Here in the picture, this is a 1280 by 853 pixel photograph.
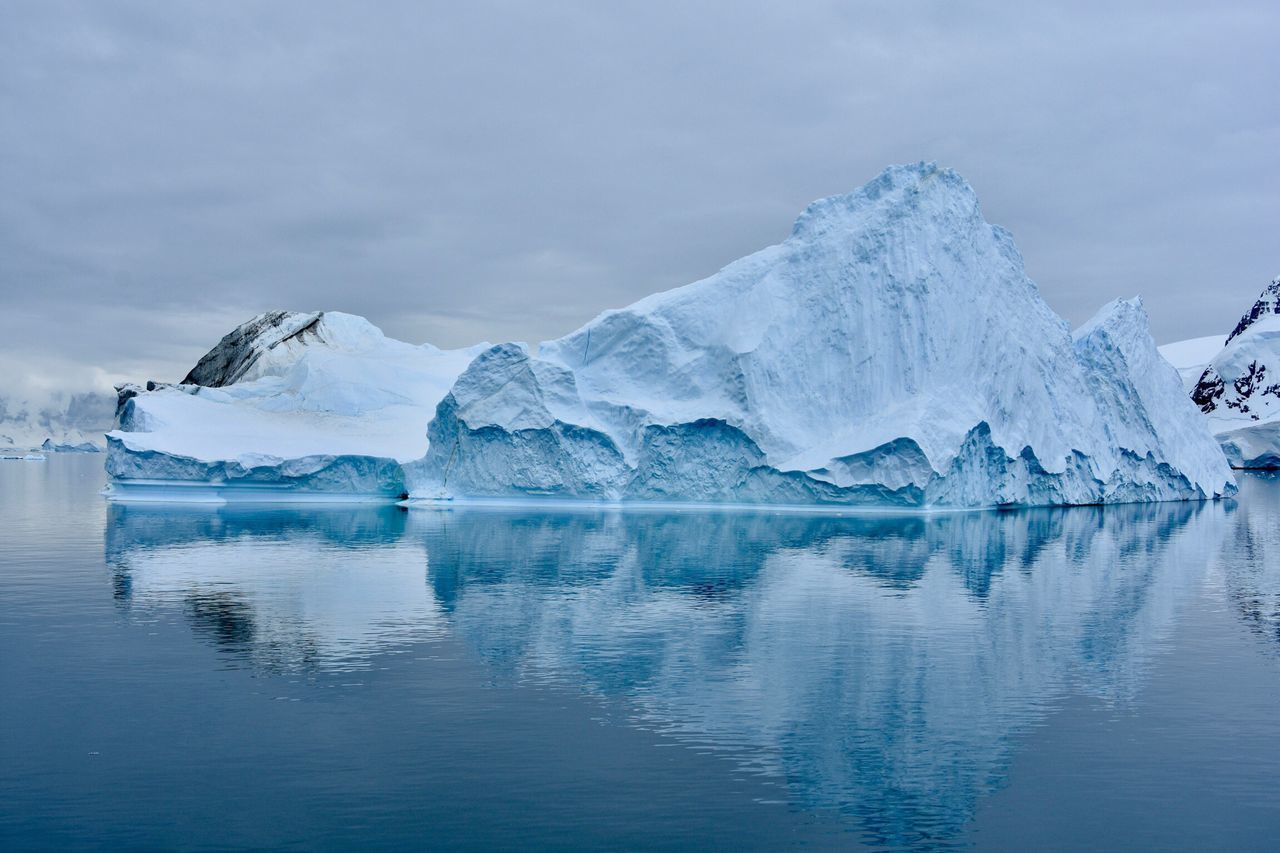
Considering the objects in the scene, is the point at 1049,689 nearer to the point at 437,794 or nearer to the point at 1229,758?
the point at 1229,758

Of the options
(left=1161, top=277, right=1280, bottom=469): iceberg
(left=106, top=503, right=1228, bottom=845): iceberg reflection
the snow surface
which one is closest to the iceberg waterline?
(left=106, top=503, right=1228, bottom=845): iceberg reflection

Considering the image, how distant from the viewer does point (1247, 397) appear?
216 ft

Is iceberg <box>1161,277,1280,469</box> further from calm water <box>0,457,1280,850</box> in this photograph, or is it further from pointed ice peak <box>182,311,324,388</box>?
calm water <box>0,457,1280,850</box>

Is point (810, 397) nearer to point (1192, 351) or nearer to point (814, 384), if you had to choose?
point (814, 384)

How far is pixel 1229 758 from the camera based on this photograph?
8031 mm

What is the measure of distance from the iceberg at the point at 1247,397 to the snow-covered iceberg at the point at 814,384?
38.8 metres

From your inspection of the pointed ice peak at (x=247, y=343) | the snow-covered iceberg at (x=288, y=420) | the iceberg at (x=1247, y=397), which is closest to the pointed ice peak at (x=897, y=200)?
the snow-covered iceberg at (x=288, y=420)

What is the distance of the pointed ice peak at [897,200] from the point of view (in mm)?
31172

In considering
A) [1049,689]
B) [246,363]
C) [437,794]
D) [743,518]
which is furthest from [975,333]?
[246,363]

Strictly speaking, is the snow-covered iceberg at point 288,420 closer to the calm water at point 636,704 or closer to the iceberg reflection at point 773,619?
the iceberg reflection at point 773,619

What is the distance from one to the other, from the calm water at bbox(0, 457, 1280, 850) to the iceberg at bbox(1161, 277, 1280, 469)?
52.6 meters

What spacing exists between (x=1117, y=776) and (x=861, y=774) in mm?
1689

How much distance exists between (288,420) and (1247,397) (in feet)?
178

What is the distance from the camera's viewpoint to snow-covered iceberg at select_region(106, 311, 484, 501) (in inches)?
1323
